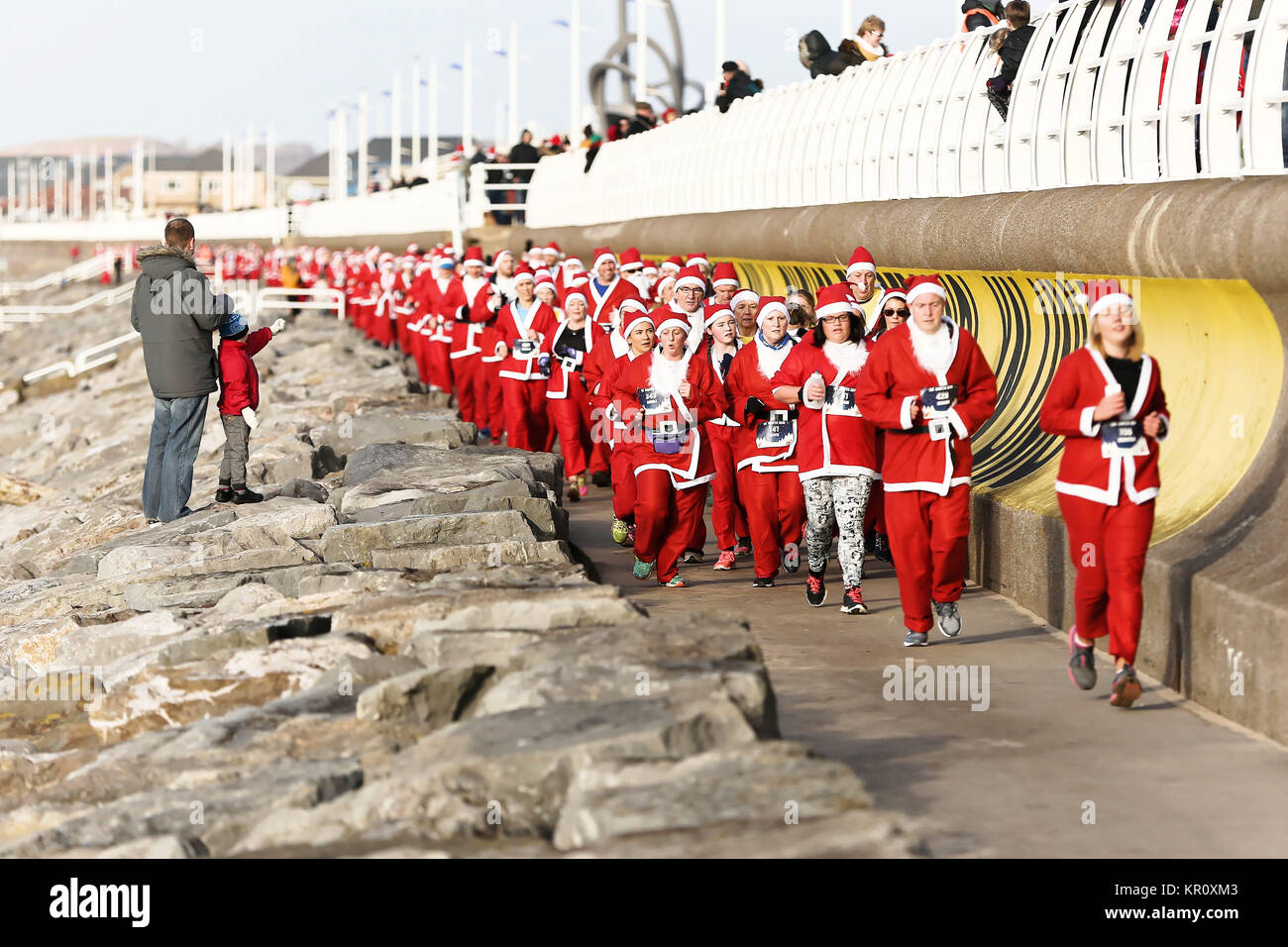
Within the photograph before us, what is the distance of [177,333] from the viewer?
518 inches

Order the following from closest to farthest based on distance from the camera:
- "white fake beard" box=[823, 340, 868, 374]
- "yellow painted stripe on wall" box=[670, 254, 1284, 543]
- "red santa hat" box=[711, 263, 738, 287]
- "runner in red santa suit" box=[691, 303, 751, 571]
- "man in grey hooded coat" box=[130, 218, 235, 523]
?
"yellow painted stripe on wall" box=[670, 254, 1284, 543] → "white fake beard" box=[823, 340, 868, 374] → "man in grey hooded coat" box=[130, 218, 235, 523] → "runner in red santa suit" box=[691, 303, 751, 571] → "red santa hat" box=[711, 263, 738, 287]

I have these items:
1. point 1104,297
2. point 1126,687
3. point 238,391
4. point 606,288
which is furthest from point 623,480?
point 1126,687

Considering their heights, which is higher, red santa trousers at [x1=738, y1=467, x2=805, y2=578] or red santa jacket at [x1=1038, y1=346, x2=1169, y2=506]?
red santa jacket at [x1=1038, y1=346, x2=1169, y2=506]

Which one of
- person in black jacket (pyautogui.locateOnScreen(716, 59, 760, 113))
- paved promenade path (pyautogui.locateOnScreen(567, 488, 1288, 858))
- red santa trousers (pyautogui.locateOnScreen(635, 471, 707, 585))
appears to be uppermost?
person in black jacket (pyautogui.locateOnScreen(716, 59, 760, 113))

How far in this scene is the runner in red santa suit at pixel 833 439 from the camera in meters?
11.5

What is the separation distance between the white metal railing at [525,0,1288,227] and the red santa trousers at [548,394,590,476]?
285cm

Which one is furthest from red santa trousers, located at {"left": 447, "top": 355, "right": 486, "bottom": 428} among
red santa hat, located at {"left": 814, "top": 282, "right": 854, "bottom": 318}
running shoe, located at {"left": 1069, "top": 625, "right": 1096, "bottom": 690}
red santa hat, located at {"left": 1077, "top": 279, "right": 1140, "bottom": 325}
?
running shoe, located at {"left": 1069, "top": 625, "right": 1096, "bottom": 690}

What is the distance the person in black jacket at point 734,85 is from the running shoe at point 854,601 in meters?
14.7

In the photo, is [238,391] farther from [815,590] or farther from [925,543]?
[925,543]

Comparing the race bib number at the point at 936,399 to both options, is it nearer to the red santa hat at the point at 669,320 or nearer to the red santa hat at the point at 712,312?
the red santa hat at the point at 669,320

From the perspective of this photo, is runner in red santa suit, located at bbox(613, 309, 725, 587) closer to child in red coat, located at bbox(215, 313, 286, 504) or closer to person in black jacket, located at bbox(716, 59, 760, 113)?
child in red coat, located at bbox(215, 313, 286, 504)

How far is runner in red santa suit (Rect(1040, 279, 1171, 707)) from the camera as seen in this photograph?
339 inches

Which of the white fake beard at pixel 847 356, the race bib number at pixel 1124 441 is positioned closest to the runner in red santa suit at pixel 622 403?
the white fake beard at pixel 847 356

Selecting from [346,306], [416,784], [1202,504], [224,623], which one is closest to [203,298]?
[224,623]
